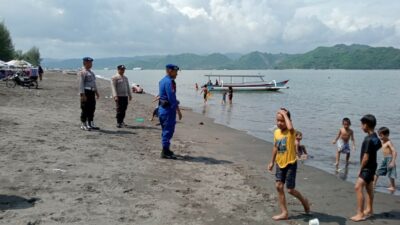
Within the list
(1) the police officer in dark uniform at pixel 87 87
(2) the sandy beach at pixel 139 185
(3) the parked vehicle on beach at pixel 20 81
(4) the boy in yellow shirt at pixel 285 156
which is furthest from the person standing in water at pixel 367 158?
(3) the parked vehicle on beach at pixel 20 81

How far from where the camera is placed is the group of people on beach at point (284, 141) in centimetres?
596

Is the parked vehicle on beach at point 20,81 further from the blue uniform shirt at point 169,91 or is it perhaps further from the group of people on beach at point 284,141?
the blue uniform shirt at point 169,91

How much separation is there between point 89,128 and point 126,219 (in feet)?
23.6

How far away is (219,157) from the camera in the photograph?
10586mm

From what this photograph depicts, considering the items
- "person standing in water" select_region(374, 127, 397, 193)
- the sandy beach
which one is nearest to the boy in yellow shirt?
the sandy beach

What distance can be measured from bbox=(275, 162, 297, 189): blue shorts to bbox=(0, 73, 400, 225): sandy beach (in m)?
0.59

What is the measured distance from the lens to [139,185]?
23.5ft

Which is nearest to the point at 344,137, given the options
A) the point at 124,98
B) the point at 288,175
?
the point at 288,175

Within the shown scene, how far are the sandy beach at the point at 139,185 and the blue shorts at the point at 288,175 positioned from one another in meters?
0.59

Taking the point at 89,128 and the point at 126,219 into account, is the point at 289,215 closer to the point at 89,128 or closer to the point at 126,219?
the point at 126,219

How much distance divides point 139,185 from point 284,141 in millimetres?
2672

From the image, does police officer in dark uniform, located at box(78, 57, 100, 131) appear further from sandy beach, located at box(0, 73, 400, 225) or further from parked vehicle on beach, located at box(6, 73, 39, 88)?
parked vehicle on beach, located at box(6, 73, 39, 88)

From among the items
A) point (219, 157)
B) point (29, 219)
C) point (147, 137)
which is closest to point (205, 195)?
point (29, 219)

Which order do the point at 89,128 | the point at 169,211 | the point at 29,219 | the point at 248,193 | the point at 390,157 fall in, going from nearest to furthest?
1. the point at 29,219
2. the point at 169,211
3. the point at 248,193
4. the point at 390,157
5. the point at 89,128
